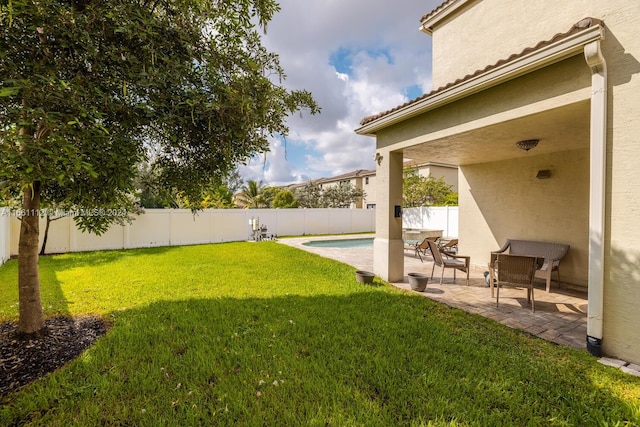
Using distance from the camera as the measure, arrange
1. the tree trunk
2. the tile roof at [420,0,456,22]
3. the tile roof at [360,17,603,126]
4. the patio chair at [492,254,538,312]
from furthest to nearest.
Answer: the tile roof at [420,0,456,22] < the patio chair at [492,254,538,312] < the tree trunk < the tile roof at [360,17,603,126]

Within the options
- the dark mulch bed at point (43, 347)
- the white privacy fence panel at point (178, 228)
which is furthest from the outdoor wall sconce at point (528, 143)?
the white privacy fence panel at point (178, 228)

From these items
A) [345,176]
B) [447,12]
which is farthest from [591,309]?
[345,176]

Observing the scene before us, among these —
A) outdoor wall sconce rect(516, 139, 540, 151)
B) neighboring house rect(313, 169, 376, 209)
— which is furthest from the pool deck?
neighboring house rect(313, 169, 376, 209)

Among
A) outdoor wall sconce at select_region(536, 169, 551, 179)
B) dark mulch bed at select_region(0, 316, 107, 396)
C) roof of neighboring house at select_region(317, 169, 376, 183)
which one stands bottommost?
dark mulch bed at select_region(0, 316, 107, 396)

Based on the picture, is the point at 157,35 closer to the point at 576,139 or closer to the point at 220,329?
the point at 220,329

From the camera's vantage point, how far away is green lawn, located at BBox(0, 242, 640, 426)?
3.09 meters

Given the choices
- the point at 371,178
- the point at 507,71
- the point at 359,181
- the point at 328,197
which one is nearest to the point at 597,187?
the point at 507,71

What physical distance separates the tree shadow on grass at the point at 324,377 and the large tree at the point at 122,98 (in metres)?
2.33

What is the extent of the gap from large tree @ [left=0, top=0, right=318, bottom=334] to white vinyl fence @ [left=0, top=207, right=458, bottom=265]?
17.9ft

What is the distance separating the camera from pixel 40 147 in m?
2.61

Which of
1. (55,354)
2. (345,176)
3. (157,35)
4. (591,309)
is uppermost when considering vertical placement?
(345,176)

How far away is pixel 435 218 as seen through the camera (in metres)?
20.3

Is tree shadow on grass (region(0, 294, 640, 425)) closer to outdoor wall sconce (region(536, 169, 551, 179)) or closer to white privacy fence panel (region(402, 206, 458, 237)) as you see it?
outdoor wall sconce (region(536, 169, 551, 179))

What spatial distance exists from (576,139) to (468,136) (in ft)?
9.36
